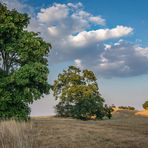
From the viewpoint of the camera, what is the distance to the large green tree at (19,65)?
29.4 metres

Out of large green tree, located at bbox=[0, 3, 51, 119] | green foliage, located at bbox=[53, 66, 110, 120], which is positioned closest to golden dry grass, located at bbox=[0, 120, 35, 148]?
large green tree, located at bbox=[0, 3, 51, 119]

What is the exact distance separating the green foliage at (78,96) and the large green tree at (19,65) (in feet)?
72.3

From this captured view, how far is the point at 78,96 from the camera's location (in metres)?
54.5

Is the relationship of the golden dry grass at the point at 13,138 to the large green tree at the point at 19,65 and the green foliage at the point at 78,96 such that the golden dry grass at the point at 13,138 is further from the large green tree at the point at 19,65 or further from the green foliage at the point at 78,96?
the green foliage at the point at 78,96

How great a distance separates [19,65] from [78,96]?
927 inches

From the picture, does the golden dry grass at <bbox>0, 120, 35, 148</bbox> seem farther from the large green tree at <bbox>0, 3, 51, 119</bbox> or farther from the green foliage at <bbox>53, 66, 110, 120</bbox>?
the green foliage at <bbox>53, 66, 110, 120</bbox>

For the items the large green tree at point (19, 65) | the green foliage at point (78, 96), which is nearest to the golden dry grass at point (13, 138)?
the large green tree at point (19, 65)

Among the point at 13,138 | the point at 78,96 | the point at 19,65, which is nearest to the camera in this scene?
the point at 13,138

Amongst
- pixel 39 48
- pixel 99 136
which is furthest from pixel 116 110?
pixel 99 136

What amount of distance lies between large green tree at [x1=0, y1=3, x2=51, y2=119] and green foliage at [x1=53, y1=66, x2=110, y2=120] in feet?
72.3

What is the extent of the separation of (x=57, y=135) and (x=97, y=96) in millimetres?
33428

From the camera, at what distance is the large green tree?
29.4 m

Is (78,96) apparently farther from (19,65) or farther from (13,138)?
(13,138)

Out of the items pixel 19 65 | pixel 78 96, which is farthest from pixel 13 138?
pixel 78 96
